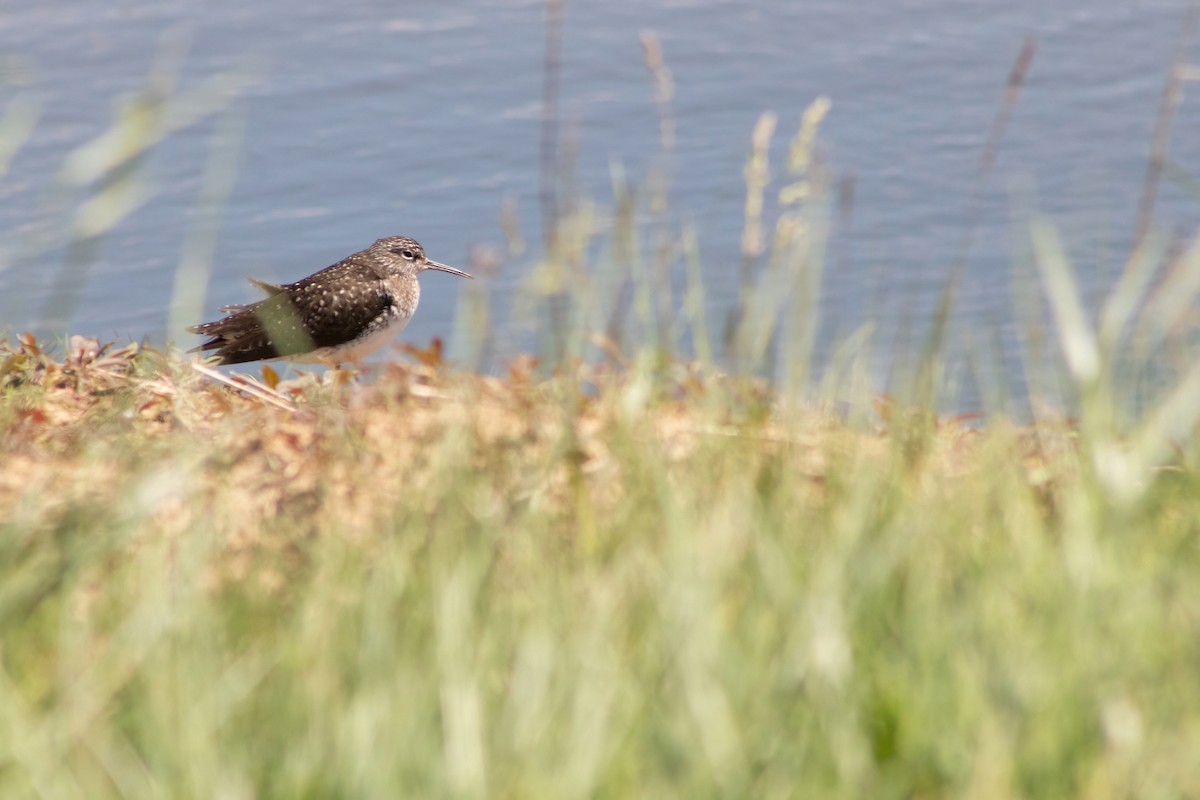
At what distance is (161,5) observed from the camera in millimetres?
16109

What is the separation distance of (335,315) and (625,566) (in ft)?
17.6

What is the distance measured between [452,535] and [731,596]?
58cm

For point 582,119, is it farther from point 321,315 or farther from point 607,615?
point 607,615

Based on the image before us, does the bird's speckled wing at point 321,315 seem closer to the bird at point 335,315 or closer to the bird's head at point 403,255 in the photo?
the bird at point 335,315

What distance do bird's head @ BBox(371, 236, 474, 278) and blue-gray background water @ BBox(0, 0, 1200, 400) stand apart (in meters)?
1.59

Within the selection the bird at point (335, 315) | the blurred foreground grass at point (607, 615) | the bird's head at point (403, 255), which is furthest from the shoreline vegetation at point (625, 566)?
the bird's head at point (403, 255)

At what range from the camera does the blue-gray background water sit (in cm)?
1162

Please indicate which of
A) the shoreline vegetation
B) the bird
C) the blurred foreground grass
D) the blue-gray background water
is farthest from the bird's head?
the blurred foreground grass

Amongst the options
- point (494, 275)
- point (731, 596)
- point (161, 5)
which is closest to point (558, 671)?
point (731, 596)

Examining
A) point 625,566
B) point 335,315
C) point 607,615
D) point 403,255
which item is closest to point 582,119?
point 403,255

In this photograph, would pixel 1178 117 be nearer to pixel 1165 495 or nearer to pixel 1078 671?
pixel 1165 495

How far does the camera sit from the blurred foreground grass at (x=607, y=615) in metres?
2.85

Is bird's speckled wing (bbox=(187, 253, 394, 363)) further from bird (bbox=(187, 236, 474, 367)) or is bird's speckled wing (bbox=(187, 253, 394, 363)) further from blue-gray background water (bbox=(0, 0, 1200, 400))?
blue-gray background water (bbox=(0, 0, 1200, 400))

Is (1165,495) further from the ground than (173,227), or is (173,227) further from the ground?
(1165,495)
